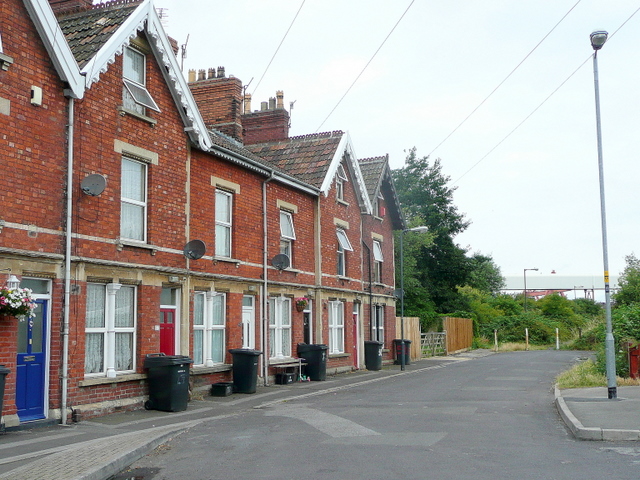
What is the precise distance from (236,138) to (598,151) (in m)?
12.9

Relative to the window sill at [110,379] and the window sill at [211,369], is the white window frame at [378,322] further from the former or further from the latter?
the window sill at [110,379]

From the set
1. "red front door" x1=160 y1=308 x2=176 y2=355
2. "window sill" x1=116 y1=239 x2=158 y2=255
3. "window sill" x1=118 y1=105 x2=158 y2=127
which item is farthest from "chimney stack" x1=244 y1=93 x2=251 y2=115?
"window sill" x1=116 y1=239 x2=158 y2=255

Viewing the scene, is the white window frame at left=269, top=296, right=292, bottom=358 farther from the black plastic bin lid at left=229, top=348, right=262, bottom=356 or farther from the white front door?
the black plastic bin lid at left=229, top=348, right=262, bottom=356

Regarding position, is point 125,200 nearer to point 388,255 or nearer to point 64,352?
point 64,352

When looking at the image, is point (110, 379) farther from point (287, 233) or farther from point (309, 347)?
point (287, 233)

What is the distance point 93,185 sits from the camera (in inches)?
544

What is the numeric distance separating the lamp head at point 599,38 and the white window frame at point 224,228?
10.2 metres

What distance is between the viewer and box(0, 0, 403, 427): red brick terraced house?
12914 mm

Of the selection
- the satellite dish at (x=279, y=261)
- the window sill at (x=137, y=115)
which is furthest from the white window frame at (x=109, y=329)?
the satellite dish at (x=279, y=261)

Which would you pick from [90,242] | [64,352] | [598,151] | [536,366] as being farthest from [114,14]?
[536,366]

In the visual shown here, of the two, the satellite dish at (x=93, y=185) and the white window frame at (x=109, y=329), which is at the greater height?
the satellite dish at (x=93, y=185)

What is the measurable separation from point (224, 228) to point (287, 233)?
155 inches

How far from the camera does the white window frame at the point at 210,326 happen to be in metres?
18.5

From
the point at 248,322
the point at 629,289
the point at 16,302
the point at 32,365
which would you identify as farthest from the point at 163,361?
the point at 629,289
